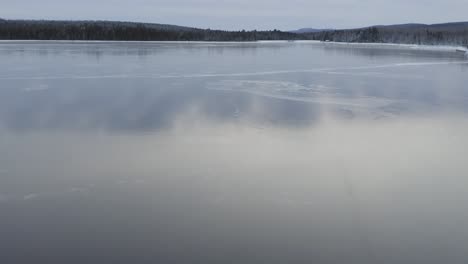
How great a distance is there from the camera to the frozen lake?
283 cm

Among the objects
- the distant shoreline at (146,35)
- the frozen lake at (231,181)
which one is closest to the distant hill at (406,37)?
the distant shoreline at (146,35)

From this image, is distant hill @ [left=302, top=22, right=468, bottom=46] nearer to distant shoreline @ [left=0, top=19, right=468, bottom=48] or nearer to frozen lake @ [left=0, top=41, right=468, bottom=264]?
distant shoreline @ [left=0, top=19, right=468, bottom=48]

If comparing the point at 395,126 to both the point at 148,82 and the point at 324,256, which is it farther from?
the point at 148,82

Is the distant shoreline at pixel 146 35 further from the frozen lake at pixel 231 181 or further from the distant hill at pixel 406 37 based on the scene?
the frozen lake at pixel 231 181

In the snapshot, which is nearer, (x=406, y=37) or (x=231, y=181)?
(x=231, y=181)

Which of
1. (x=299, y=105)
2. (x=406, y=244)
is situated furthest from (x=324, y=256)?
(x=299, y=105)

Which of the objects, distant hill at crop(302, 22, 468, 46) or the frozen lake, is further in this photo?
distant hill at crop(302, 22, 468, 46)

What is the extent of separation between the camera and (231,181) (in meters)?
3.96

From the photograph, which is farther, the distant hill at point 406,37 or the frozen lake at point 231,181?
the distant hill at point 406,37

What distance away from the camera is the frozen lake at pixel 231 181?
283 cm

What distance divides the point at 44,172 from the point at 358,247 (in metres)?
2.77

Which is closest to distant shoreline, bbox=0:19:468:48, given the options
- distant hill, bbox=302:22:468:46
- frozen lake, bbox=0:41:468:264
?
distant hill, bbox=302:22:468:46

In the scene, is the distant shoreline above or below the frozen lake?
above

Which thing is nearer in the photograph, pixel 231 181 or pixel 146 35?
pixel 231 181
